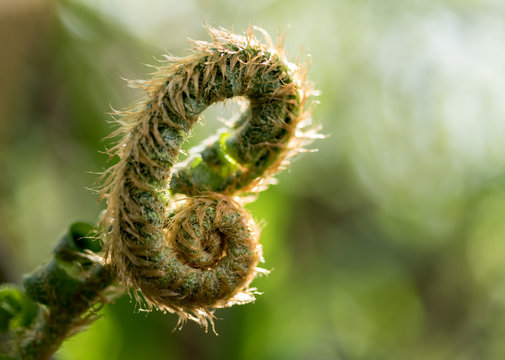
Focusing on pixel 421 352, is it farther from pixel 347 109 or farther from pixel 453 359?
pixel 347 109

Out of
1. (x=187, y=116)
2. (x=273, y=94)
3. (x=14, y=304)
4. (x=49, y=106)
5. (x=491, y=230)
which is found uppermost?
(x=491, y=230)

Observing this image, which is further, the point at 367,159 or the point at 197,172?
the point at 367,159

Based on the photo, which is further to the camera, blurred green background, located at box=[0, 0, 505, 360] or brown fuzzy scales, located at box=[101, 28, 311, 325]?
blurred green background, located at box=[0, 0, 505, 360]

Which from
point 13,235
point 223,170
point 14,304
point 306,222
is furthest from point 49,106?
point 223,170

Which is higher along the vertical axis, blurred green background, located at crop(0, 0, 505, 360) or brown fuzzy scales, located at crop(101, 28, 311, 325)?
blurred green background, located at crop(0, 0, 505, 360)

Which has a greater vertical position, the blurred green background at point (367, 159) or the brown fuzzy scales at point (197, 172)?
the blurred green background at point (367, 159)
